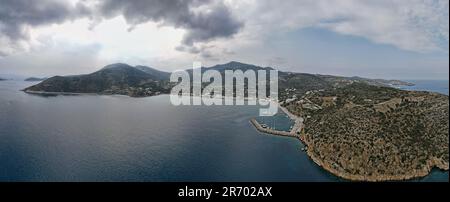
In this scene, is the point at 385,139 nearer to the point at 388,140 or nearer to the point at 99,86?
the point at 388,140

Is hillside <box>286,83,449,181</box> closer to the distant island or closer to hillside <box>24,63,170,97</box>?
the distant island

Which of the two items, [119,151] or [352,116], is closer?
[119,151]

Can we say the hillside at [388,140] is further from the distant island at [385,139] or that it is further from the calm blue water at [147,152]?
the calm blue water at [147,152]

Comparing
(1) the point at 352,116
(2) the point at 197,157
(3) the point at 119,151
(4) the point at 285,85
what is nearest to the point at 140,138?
(3) the point at 119,151

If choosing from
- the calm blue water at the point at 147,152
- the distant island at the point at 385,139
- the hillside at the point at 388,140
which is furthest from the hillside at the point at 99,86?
the hillside at the point at 388,140

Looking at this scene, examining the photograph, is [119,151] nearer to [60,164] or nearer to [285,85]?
[60,164]

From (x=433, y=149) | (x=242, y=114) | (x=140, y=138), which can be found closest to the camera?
(x=433, y=149)

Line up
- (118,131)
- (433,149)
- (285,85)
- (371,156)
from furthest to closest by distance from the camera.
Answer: (285,85) < (118,131) < (371,156) < (433,149)

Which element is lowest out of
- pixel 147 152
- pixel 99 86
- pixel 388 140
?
pixel 147 152

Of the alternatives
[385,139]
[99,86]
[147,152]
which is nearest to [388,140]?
[385,139]
